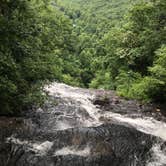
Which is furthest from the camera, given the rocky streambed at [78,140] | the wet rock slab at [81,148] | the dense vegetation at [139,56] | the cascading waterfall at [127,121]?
the dense vegetation at [139,56]

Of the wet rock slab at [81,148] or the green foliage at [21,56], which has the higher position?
the green foliage at [21,56]

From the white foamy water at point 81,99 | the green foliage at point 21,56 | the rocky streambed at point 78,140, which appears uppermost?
the green foliage at point 21,56

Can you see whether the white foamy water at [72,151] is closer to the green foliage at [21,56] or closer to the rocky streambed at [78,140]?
the rocky streambed at [78,140]

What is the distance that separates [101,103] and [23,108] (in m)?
4.96

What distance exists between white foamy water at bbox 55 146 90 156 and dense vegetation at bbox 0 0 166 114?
2.77 metres

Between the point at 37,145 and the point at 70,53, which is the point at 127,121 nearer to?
the point at 37,145

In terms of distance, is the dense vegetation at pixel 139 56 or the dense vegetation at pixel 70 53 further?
the dense vegetation at pixel 139 56

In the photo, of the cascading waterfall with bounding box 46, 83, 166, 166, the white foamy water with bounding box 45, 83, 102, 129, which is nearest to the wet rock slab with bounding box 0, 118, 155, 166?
the cascading waterfall with bounding box 46, 83, 166, 166

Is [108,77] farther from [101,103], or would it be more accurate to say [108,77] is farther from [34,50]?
[34,50]

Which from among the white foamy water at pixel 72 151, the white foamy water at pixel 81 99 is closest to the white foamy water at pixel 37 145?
the white foamy water at pixel 72 151

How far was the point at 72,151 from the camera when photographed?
12.8 meters

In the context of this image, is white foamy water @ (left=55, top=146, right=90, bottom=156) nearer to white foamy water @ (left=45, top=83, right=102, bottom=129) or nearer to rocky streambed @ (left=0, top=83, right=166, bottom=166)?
rocky streambed @ (left=0, top=83, right=166, bottom=166)

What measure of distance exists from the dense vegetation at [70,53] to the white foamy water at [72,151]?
9.08 feet

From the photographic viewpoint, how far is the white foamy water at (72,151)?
12654mm
